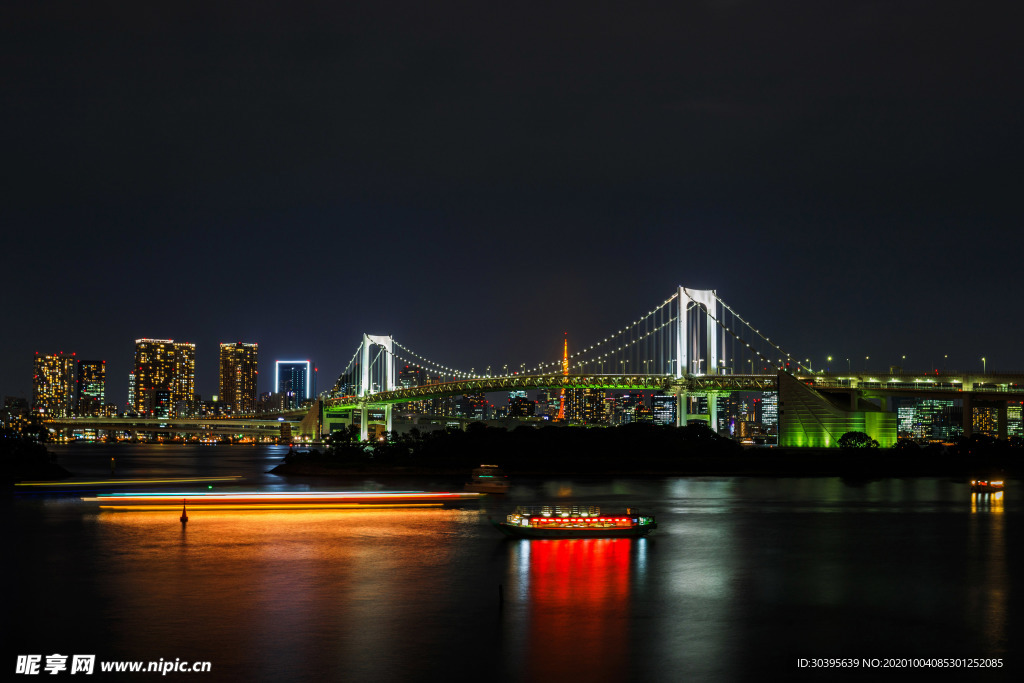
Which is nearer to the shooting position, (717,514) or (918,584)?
(918,584)

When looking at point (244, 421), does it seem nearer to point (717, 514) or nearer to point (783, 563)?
point (717, 514)

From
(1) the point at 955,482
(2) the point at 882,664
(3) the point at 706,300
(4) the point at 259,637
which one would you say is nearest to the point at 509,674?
(4) the point at 259,637

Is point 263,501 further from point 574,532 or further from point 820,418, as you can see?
point 820,418

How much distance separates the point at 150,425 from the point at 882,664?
377ft

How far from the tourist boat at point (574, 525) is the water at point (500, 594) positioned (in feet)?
1.56

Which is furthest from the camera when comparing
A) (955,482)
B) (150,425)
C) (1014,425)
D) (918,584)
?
(150,425)

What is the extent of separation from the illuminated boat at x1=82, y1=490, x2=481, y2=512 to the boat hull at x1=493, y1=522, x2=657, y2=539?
9.58m

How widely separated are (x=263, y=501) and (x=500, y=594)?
744 inches

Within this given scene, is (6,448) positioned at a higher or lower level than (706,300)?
lower

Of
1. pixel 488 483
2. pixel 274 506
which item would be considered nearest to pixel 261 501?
pixel 274 506

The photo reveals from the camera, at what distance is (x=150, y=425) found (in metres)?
119

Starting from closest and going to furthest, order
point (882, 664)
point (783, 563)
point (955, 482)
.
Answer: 1. point (882, 664)
2. point (783, 563)
3. point (955, 482)

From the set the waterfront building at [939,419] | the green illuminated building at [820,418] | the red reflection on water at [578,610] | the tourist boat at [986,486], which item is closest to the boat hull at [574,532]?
the red reflection on water at [578,610]

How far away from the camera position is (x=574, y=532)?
26.4 metres
